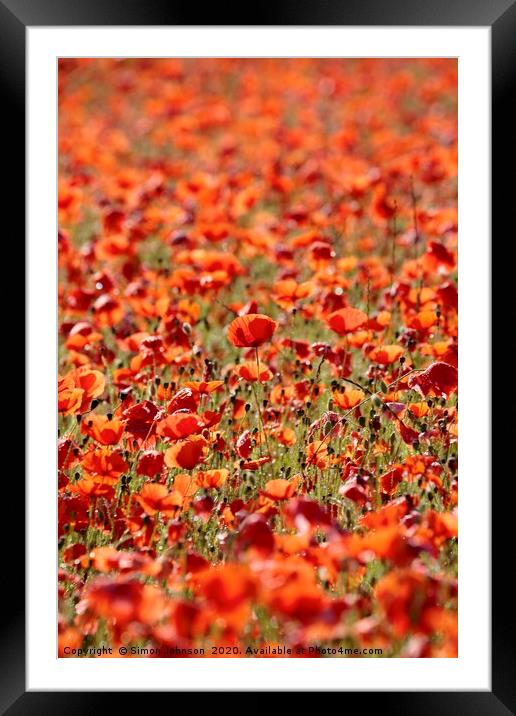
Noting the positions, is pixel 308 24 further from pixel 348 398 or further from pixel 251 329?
pixel 348 398

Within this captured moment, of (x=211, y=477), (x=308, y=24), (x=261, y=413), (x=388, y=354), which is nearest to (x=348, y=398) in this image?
→ (x=388, y=354)

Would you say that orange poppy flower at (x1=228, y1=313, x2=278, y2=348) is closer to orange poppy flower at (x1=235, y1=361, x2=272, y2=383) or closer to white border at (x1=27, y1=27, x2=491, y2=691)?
orange poppy flower at (x1=235, y1=361, x2=272, y2=383)

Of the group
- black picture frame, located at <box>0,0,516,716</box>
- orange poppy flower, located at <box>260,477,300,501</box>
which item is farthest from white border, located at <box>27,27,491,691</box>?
orange poppy flower, located at <box>260,477,300,501</box>

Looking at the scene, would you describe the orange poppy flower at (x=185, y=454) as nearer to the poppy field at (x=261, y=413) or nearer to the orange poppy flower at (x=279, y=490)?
the poppy field at (x=261, y=413)

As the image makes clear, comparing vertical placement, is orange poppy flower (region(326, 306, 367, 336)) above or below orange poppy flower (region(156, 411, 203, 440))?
above
